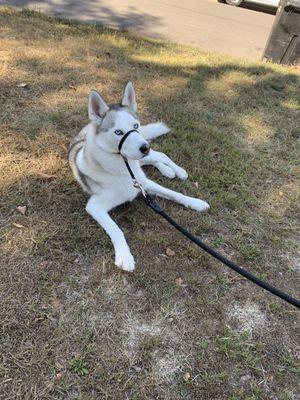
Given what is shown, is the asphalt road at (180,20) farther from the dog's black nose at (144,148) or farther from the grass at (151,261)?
the dog's black nose at (144,148)

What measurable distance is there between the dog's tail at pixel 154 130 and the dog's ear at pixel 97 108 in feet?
4.30

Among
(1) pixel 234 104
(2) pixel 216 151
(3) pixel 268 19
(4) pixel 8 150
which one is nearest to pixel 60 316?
(4) pixel 8 150

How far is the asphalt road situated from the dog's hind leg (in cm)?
518

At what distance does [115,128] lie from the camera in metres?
2.75

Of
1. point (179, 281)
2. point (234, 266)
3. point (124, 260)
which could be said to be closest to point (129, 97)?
point (124, 260)

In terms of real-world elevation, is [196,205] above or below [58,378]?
above

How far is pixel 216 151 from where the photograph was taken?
171 inches

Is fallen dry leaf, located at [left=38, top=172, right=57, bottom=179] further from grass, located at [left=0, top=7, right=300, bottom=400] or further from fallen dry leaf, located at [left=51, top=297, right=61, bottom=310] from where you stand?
fallen dry leaf, located at [left=51, top=297, right=61, bottom=310]

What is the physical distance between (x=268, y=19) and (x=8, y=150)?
10455mm

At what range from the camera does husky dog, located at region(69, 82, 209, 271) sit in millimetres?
2756

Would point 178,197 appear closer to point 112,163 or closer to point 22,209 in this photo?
point 112,163

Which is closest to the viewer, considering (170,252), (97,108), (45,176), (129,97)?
(97,108)

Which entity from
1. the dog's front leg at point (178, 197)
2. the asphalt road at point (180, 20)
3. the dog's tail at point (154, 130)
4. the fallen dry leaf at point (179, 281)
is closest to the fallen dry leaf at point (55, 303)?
the fallen dry leaf at point (179, 281)

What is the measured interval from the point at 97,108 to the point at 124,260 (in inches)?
44.5
